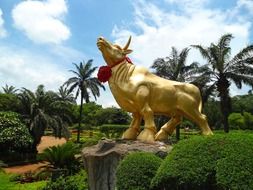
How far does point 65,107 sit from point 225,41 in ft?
44.9

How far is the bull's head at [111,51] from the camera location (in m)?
11.6

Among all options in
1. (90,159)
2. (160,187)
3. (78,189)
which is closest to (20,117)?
(78,189)

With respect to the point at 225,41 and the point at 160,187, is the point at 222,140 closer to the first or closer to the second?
the point at 160,187

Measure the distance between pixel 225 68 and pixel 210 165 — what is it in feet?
64.4

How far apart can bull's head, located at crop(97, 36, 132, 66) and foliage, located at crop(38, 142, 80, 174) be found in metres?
12.3

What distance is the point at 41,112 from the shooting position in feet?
102

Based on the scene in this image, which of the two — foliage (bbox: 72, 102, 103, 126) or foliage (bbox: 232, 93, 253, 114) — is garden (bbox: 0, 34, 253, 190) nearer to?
foliage (bbox: 232, 93, 253, 114)

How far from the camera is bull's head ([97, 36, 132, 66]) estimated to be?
455 inches

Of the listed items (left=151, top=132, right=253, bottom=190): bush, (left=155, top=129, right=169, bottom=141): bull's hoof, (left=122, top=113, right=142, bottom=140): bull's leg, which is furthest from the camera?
(left=122, top=113, right=142, bottom=140): bull's leg

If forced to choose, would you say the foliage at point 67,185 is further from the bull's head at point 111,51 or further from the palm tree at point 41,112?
the palm tree at point 41,112

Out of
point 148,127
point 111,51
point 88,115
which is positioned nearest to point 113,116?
point 88,115

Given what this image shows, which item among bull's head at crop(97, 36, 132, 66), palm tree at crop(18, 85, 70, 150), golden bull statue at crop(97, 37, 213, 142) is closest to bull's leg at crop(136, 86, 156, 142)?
golden bull statue at crop(97, 37, 213, 142)

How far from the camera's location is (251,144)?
6305mm

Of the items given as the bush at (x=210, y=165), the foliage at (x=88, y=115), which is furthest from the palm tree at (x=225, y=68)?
the foliage at (x=88, y=115)
